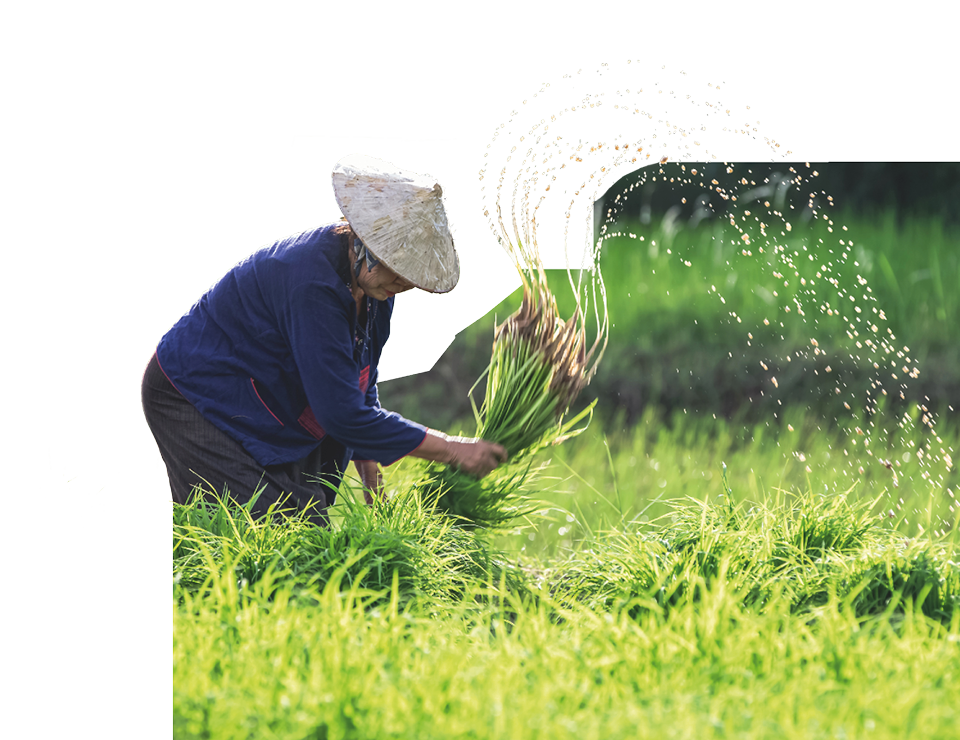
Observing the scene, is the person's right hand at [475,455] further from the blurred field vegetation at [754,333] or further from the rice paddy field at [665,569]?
the blurred field vegetation at [754,333]

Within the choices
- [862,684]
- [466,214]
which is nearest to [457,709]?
[862,684]

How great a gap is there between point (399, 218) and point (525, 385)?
2.39 ft

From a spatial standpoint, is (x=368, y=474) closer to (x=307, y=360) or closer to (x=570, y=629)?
(x=307, y=360)

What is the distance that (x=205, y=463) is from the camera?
281cm

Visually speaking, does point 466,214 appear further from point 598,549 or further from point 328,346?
point 598,549

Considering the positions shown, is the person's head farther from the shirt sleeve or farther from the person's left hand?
the person's left hand

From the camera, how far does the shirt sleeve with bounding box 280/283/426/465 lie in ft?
8.24

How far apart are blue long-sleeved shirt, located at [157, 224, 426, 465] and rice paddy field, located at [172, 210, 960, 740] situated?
0.27 meters

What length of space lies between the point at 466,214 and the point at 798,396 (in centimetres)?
221

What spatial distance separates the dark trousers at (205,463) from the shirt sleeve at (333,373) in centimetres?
30

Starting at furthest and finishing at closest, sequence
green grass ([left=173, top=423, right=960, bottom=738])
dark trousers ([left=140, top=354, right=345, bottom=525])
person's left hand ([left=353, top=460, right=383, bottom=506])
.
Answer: person's left hand ([left=353, top=460, right=383, bottom=506]) < dark trousers ([left=140, top=354, right=345, bottom=525]) < green grass ([left=173, top=423, right=960, bottom=738])

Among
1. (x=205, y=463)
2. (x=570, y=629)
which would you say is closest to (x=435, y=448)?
(x=570, y=629)

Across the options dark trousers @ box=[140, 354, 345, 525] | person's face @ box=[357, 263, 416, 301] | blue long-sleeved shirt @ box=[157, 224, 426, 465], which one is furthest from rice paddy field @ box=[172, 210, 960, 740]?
person's face @ box=[357, 263, 416, 301]

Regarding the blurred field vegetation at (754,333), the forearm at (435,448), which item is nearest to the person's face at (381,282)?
the forearm at (435,448)
